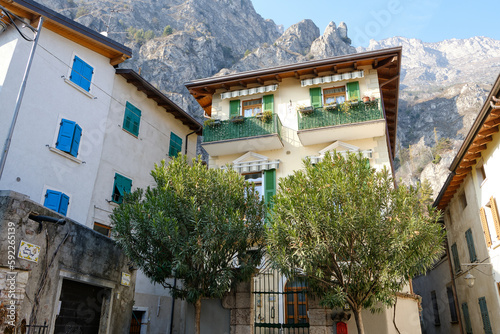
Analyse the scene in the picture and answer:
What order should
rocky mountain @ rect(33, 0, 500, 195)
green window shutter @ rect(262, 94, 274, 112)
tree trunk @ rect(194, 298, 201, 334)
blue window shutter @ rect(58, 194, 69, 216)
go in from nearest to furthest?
tree trunk @ rect(194, 298, 201, 334) → blue window shutter @ rect(58, 194, 69, 216) → green window shutter @ rect(262, 94, 274, 112) → rocky mountain @ rect(33, 0, 500, 195)

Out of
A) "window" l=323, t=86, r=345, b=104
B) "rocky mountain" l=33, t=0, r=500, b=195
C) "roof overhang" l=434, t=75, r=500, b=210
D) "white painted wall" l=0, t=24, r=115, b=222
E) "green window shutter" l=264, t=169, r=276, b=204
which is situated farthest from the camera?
"rocky mountain" l=33, t=0, r=500, b=195

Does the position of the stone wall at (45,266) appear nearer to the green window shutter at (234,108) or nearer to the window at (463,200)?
the green window shutter at (234,108)

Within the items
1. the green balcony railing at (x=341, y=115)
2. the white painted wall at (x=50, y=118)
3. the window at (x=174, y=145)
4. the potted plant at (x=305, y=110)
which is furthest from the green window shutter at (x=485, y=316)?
the white painted wall at (x=50, y=118)

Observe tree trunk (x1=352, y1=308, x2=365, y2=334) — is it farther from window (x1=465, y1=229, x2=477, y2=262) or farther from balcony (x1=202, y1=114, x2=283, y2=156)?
window (x1=465, y1=229, x2=477, y2=262)

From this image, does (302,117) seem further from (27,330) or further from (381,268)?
(27,330)

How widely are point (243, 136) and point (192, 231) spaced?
7.41m

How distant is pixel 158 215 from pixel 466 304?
16.2 metres

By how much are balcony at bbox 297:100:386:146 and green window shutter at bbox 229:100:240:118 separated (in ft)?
10.6

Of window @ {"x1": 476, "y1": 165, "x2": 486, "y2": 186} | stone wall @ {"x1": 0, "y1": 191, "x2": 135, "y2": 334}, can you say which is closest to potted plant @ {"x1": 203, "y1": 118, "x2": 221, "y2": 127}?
stone wall @ {"x1": 0, "y1": 191, "x2": 135, "y2": 334}

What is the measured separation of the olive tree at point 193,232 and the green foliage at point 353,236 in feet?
4.07

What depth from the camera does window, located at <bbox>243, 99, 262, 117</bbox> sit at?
734 inches

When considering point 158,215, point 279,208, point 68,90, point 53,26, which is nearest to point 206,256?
point 158,215

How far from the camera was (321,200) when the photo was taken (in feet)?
31.4

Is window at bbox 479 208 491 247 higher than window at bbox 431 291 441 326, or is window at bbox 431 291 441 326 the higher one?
window at bbox 479 208 491 247
